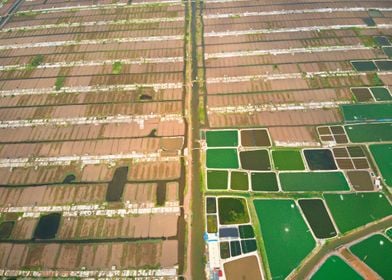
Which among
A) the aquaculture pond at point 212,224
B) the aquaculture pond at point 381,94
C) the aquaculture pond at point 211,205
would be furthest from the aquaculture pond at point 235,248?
the aquaculture pond at point 381,94

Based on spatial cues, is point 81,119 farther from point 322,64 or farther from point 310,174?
point 322,64

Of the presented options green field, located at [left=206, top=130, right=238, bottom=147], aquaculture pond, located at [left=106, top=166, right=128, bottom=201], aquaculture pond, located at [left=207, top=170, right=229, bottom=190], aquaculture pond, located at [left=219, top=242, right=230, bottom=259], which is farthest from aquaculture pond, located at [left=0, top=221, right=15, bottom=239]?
green field, located at [left=206, top=130, right=238, bottom=147]

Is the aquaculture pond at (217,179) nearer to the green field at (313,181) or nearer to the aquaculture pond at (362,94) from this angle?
the green field at (313,181)

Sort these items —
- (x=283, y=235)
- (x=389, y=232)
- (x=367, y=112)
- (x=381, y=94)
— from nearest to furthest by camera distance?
(x=389, y=232), (x=283, y=235), (x=367, y=112), (x=381, y=94)

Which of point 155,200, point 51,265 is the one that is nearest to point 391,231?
point 155,200

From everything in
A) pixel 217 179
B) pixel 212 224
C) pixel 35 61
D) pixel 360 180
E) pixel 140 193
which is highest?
pixel 35 61

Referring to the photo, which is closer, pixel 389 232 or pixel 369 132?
pixel 389 232

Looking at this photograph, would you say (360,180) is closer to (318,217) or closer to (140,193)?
(318,217)

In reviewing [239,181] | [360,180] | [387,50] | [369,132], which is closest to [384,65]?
[387,50]
